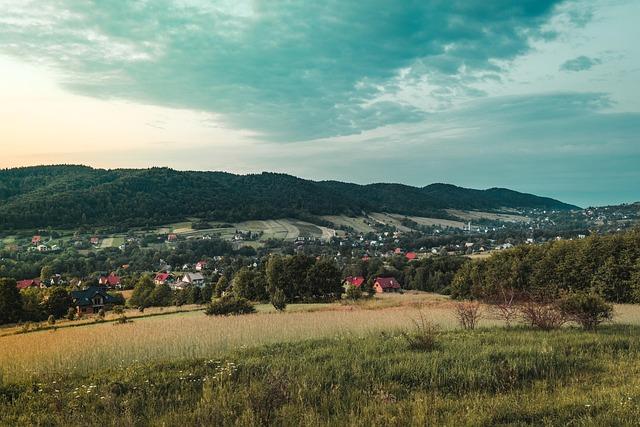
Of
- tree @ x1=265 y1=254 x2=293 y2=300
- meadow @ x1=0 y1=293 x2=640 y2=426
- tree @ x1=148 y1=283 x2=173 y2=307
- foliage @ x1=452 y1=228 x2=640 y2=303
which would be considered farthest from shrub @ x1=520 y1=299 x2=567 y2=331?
tree @ x1=148 y1=283 x2=173 y2=307

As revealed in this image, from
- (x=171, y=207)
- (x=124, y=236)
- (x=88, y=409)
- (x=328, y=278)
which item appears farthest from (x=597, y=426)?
(x=171, y=207)

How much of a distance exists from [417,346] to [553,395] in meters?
4.66

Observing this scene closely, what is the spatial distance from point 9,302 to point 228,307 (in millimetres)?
27886

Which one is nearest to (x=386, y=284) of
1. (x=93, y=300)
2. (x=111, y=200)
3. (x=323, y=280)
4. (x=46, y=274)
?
(x=323, y=280)

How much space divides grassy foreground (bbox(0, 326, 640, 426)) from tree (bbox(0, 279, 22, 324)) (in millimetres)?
44342

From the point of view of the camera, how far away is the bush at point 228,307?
34656 mm

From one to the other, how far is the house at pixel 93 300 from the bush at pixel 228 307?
36.7m

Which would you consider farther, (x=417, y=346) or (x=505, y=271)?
Result: (x=505, y=271)

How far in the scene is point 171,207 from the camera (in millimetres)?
169000

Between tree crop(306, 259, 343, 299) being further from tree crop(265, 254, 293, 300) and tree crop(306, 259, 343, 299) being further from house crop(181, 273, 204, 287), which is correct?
house crop(181, 273, 204, 287)

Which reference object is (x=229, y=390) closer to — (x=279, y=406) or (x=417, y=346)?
(x=279, y=406)

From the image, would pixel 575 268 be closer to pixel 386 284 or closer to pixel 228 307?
pixel 386 284

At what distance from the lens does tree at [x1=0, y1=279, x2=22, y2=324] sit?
45.7 metres

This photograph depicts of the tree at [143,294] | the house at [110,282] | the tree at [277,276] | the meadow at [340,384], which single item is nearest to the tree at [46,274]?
the house at [110,282]
